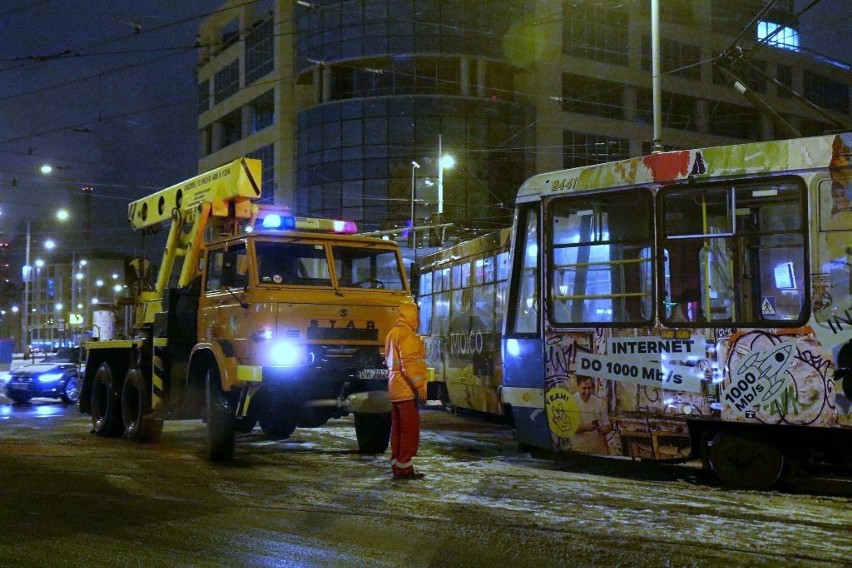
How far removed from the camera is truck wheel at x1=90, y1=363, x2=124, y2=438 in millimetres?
13945

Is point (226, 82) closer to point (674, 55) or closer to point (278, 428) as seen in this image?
point (674, 55)

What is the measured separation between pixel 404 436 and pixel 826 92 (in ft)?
191

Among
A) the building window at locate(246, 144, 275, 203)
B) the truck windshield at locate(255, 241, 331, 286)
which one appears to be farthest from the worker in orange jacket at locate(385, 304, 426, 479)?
the building window at locate(246, 144, 275, 203)

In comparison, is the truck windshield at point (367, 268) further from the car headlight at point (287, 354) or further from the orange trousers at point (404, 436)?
the orange trousers at point (404, 436)

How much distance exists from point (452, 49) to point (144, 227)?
3020cm

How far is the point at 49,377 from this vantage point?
22.9 metres

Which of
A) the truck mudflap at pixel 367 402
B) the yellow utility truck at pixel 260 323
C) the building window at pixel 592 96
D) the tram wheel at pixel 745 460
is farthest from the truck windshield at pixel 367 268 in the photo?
the building window at pixel 592 96

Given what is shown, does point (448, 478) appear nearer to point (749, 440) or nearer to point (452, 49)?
point (749, 440)

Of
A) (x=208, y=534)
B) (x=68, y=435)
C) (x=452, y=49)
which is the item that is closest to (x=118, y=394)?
(x=68, y=435)

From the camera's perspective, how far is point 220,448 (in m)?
10.6

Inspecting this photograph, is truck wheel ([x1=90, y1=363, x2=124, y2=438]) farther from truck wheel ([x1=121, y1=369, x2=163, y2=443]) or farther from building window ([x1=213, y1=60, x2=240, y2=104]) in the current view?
building window ([x1=213, y1=60, x2=240, y2=104])

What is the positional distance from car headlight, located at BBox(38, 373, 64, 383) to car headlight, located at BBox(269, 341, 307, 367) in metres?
15.2

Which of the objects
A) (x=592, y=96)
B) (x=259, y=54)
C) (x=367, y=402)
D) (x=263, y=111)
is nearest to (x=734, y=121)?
(x=592, y=96)

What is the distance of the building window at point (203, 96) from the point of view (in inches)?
2245
